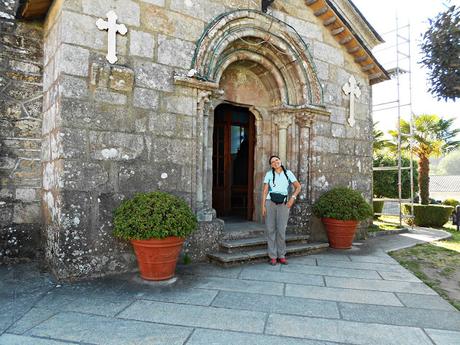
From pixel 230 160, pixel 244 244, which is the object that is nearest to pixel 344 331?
pixel 244 244

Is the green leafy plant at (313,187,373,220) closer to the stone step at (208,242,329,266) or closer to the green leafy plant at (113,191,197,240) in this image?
the stone step at (208,242,329,266)

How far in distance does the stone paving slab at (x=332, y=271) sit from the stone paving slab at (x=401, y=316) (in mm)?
1061

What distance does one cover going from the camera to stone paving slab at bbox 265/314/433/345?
273 centimetres

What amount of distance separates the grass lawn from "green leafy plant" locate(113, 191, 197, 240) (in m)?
3.06

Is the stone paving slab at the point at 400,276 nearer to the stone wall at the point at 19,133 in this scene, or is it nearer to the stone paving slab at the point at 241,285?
the stone paving slab at the point at 241,285

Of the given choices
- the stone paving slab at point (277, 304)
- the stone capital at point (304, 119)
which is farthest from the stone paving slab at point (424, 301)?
the stone capital at point (304, 119)

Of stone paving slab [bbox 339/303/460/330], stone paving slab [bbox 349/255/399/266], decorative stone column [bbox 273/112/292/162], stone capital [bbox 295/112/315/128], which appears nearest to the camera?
stone paving slab [bbox 339/303/460/330]

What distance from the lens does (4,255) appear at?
4625 mm

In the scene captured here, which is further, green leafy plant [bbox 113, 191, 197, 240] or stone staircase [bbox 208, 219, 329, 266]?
stone staircase [bbox 208, 219, 329, 266]

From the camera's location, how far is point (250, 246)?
5219 millimetres

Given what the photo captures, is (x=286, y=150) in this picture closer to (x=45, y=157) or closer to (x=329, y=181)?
(x=329, y=181)

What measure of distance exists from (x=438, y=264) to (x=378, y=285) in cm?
192

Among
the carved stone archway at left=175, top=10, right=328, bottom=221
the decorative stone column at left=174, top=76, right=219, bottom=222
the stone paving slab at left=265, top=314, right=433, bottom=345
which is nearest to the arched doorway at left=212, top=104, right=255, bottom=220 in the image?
the carved stone archway at left=175, top=10, right=328, bottom=221

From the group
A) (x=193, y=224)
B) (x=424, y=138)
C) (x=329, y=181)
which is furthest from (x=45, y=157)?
(x=424, y=138)
